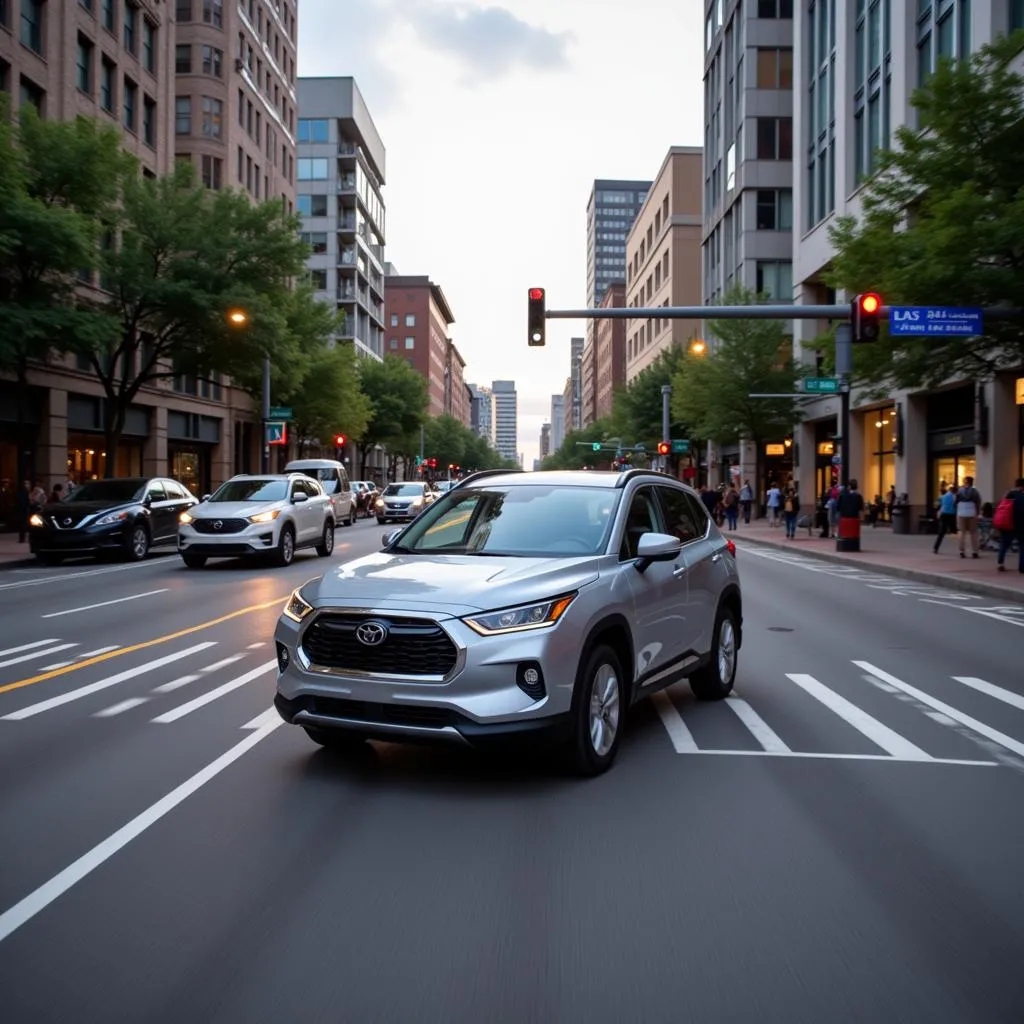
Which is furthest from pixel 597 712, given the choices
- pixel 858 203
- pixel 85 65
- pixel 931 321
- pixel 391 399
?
pixel 391 399

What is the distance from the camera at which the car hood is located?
557 cm

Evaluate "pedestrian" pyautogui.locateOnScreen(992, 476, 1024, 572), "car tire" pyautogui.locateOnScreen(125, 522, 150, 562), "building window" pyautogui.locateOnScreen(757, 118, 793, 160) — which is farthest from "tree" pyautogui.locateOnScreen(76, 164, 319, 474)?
"building window" pyautogui.locateOnScreen(757, 118, 793, 160)

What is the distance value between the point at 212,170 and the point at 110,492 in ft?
110

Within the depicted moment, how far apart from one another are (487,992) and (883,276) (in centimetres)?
1974

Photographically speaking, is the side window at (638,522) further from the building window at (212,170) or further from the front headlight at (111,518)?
the building window at (212,170)

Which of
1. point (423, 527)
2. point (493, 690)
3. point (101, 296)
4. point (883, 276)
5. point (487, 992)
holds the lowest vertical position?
point (487, 992)

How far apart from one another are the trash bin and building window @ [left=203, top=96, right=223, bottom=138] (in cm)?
3649

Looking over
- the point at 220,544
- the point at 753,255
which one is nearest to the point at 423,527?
the point at 220,544

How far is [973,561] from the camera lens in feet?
79.3

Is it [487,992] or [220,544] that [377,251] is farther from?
[487,992]

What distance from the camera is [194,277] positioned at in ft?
103

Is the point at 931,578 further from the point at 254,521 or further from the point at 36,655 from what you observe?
the point at 36,655

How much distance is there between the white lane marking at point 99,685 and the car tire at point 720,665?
4.69 meters

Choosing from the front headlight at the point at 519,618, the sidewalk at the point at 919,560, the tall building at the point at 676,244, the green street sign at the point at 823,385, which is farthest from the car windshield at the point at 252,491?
the tall building at the point at 676,244
